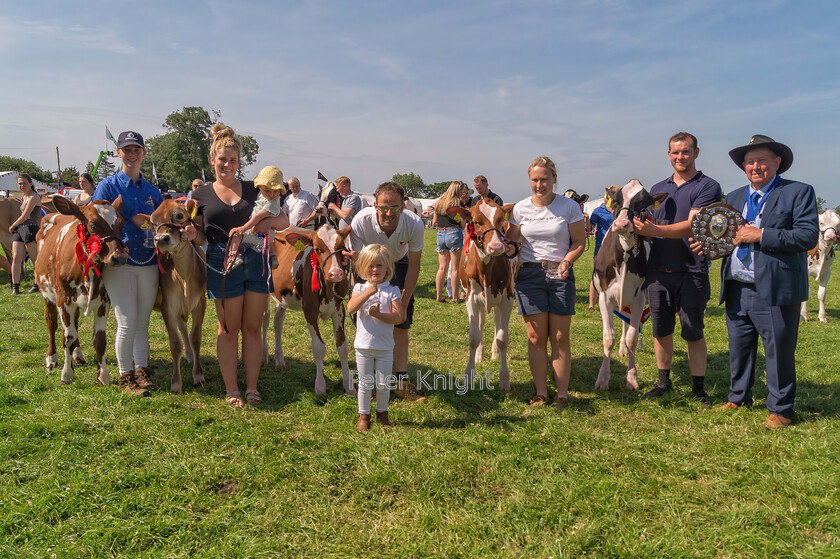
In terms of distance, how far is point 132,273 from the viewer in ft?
16.8

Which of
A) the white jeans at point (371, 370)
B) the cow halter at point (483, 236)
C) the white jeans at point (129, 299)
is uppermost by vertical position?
the cow halter at point (483, 236)

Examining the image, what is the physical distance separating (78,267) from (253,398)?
233 cm

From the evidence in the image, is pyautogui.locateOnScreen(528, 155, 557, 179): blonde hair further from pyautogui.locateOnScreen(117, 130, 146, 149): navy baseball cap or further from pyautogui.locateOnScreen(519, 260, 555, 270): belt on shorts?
pyautogui.locateOnScreen(117, 130, 146, 149): navy baseball cap

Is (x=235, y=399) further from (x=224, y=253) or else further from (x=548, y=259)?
(x=548, y=259)

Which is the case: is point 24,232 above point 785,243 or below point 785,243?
above

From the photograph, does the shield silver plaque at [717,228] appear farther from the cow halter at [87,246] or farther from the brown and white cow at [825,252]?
the brown and white cow at [825,252]

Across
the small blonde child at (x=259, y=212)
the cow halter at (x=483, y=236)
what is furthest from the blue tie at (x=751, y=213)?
the small blonde child at (x=259, y=212)

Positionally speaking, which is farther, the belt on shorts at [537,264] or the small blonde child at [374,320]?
the belt on shorts at [537,264]

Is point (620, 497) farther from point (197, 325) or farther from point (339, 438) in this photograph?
point (197, 325)

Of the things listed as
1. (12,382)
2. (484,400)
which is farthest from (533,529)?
(12,382)

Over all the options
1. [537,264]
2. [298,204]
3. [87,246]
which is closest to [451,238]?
[298,204]

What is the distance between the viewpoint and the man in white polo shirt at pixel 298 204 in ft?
24.7

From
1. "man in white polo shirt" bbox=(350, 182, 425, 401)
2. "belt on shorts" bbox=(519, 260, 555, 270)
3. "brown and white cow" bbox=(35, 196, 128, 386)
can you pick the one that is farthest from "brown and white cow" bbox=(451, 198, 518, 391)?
"brown and white cow" bbox=(35, 196, 128, 386)

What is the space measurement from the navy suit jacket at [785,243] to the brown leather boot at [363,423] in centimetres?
349
